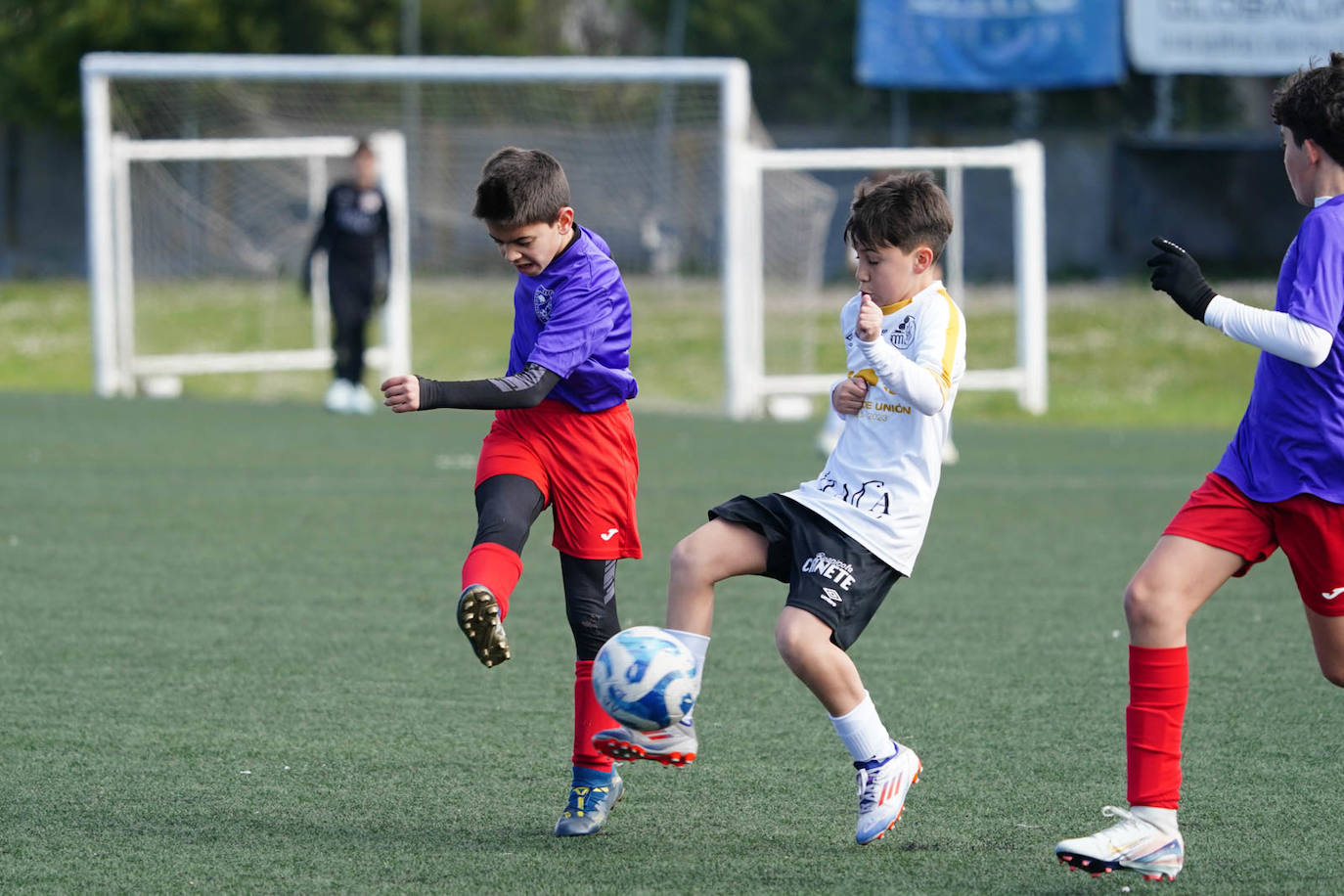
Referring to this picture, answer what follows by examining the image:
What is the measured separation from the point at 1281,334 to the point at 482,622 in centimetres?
172

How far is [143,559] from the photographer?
788cm

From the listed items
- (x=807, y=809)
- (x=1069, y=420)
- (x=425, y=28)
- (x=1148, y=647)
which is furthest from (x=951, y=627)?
(x=425, y=28)

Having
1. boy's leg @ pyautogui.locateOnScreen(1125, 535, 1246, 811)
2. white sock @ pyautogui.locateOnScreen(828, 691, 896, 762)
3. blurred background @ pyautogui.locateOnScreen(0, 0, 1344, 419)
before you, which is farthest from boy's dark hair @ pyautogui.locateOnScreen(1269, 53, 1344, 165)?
blurred background @ pyautogui.locateOnScreen(0, 0, 1344, 419)

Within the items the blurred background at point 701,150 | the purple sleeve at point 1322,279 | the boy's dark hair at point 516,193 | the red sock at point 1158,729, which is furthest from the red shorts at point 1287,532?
the blurred background at point 701,150

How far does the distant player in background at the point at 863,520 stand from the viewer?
3850mm

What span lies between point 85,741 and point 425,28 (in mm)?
30561

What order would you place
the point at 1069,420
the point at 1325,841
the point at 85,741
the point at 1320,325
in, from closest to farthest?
1. the point at 1320,325
2. the point at 1325,841
3. the point at 85,741
4. the point at 1069,420

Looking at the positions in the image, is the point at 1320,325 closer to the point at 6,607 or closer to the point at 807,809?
the point at 807,809

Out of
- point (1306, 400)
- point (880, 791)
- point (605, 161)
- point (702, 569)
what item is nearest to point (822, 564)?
point (702, 569)

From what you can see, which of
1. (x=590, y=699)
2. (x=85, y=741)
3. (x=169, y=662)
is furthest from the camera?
(x=169, y=662)

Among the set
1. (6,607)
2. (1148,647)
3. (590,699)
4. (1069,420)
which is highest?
(1148,647)

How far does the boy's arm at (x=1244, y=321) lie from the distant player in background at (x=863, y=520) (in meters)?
0.47

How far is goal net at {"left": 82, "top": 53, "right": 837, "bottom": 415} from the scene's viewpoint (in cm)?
1529

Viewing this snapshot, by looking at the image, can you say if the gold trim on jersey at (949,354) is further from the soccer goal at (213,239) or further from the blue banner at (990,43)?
Result: the blue banner at (990,43)
